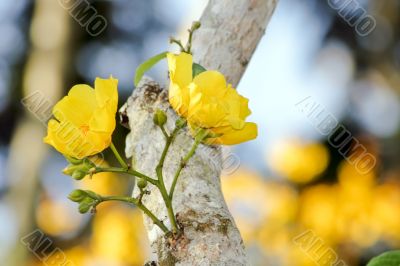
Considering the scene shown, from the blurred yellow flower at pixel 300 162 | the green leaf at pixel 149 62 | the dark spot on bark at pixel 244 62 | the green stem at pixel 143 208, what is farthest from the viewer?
the blurred yellow flower at pixel 300 162

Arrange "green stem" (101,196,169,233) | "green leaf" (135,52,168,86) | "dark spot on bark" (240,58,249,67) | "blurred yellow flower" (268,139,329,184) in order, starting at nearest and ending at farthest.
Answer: "green stem" (101,196,169,233) < "green leaf" (135,52,168,86) < "dark spot on bark" (240,58,249,67) < "blurred yellow flower" (268,139,329,184)

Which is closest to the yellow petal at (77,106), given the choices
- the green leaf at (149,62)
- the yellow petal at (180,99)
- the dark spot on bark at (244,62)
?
the yellow petal at (180,99)

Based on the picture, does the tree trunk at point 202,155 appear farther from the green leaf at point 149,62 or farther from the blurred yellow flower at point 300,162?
the blurred yellow flower at point 300,162

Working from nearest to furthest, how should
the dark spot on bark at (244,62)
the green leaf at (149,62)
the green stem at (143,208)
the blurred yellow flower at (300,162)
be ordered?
the green stem at (143,208) → the green leaf at (149,62) → the dark spot on bark at (244,62) → the blurred yellow flower at (300,162)

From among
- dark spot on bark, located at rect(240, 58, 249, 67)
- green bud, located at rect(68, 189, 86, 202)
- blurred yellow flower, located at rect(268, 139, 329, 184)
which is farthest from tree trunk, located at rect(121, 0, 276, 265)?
blurred yellow flower, located at rect(268, 139, 329, 184)

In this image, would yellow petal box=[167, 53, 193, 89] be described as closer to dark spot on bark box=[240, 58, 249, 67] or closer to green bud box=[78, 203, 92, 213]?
green bud box=[78, 203, 92, 213]

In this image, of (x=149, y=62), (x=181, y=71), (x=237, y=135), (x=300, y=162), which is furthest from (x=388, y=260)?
(x=300, y=162)

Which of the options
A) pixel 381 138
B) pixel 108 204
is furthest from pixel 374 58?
pixel 108 204
